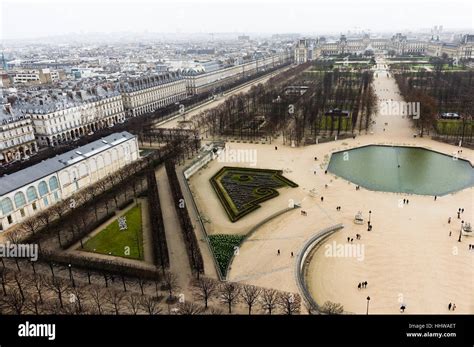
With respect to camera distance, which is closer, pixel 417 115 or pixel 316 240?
pixel 316 240

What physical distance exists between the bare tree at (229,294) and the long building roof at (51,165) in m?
27.4

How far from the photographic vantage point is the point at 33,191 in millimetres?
43531

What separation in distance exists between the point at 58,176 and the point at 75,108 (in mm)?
32424

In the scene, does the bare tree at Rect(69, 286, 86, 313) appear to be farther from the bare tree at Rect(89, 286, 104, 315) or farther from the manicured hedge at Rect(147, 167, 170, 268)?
the manicured hedge at Rect(147, 167, 170, 268)

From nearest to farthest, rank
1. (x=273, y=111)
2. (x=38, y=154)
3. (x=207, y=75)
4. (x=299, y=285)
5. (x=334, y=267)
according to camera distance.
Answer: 1. (x=299, y=285)
2. (x=334, y=267)
3. (x=38, y=154)
4. (x=273, y=111)
5. (x=207, y=75)

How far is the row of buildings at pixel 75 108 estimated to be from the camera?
64.2 meters

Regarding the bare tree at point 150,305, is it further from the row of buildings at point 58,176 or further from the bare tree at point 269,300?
the row of buildings at point 58,176

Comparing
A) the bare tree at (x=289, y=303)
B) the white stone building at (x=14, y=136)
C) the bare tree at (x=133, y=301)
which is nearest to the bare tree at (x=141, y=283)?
the bare tree at (x=133, y=301)

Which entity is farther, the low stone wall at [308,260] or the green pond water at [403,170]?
the green pond water at [403,170]

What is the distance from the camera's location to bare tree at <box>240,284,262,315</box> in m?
25.9

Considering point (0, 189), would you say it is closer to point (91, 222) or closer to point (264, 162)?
point (91, 222)

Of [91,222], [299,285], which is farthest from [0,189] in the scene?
[299,285]

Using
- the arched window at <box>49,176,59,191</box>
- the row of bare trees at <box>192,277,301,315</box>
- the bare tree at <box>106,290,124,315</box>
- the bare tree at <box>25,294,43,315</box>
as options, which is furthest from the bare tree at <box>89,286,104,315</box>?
the arched window at <box>49,176,59,191</box>
